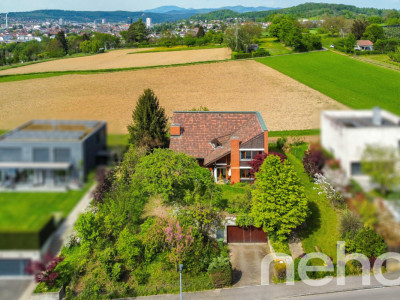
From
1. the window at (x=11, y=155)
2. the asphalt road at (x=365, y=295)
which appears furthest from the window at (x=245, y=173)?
the window at (x=11, y=155)

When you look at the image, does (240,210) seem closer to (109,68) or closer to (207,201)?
(207,201)

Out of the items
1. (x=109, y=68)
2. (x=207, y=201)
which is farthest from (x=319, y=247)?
(x=109, y=68)

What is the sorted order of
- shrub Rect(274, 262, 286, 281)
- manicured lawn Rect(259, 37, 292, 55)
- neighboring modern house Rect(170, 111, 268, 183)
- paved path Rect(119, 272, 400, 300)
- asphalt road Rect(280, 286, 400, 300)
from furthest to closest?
manicured lawn Rect(259, 37, 292, 55), neighboring modern house Rect(170, 111, 268, 183), shrub Rect(274, 262, 286, 281), paved path Rect(119, 272, 400, 300), asphalt road Rect(280, 286, 400, 300)

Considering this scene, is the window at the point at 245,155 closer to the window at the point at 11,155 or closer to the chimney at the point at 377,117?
the chimney at the point at 377,117

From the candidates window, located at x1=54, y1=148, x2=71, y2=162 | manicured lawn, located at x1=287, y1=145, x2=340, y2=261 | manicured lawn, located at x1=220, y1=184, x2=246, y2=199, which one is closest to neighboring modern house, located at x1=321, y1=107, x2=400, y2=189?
window, located at x1=54, y1=148, x2=71, y2=162

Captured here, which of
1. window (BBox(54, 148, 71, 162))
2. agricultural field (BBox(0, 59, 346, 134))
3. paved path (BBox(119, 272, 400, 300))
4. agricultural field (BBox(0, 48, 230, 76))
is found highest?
agricultural field (BBox(0, 48, 230, 76))

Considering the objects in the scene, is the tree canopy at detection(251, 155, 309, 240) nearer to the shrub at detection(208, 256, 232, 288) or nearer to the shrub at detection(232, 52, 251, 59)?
the shrub at detection(208, 256, 232, 288)

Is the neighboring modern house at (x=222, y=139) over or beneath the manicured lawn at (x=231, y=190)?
over

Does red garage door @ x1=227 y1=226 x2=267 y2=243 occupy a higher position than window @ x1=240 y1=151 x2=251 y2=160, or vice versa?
window @ x1=240 y1=151 x2=251 y2=160
